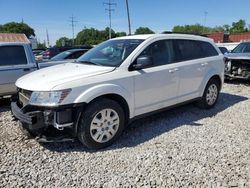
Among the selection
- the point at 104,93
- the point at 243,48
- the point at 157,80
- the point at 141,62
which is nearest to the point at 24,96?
the point at 104,93

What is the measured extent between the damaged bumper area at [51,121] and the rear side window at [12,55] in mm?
2956

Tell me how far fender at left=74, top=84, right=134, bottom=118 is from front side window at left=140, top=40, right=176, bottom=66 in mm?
791

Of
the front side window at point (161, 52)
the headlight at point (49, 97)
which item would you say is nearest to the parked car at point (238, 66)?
the front side window at point (161, 52)

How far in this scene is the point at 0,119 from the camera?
5492 mm

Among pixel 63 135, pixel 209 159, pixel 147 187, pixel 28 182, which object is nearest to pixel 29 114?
pixel 63 135

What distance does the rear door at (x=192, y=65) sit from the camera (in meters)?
5.25

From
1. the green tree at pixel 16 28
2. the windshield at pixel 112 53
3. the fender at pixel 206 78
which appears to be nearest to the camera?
the windshield at pixel 112 53

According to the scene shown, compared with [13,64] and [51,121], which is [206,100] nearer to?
[51,121]

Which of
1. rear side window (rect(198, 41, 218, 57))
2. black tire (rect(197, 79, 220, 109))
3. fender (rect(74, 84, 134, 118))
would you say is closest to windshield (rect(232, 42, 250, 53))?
rear side window (rect(198, 41, 218, 57))

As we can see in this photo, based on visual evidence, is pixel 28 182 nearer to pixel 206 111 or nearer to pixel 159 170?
pixel 159 170

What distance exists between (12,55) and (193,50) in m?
4.22

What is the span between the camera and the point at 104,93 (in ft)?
13.0

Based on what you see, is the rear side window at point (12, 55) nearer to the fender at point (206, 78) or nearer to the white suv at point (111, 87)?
the white suv at point (111, 87)

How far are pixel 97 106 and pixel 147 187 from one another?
1373mm
